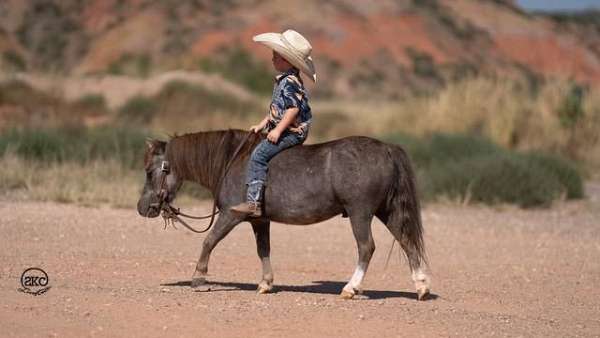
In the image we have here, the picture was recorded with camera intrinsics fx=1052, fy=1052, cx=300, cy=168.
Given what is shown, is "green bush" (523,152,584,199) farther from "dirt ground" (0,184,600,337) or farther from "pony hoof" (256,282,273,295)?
"pony hoof" (256,282,273,295)

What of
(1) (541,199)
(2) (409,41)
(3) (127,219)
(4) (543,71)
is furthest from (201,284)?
(4) (543,71)

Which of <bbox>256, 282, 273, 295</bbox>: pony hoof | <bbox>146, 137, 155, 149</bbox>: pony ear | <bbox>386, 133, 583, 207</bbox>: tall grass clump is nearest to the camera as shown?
<bbox>256, 282, 273, 295</bbox>: pony hoof

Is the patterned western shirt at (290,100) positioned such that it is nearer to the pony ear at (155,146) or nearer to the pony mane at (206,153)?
the pony mane at (206,153)

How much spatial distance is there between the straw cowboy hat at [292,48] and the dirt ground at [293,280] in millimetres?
1953

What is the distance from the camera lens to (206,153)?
914cm

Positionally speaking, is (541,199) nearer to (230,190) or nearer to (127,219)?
(127,219)

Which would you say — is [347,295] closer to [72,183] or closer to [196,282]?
[196,282]

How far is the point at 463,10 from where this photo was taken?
64.4m

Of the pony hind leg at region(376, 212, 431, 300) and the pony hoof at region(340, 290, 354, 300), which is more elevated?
the pony hind leg at region(376, 212, 431, 300)

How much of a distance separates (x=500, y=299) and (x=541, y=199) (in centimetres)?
859

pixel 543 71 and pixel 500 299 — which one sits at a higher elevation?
pixel 543 71

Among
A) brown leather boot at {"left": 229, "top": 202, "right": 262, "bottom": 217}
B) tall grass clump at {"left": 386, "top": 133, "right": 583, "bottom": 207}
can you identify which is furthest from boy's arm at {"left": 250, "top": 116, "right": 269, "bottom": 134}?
tall grass clump at {"left": 386, "top": 133, "right": 583, "bottom": 207}

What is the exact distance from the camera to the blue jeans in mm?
8734

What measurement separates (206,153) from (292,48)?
120cm
